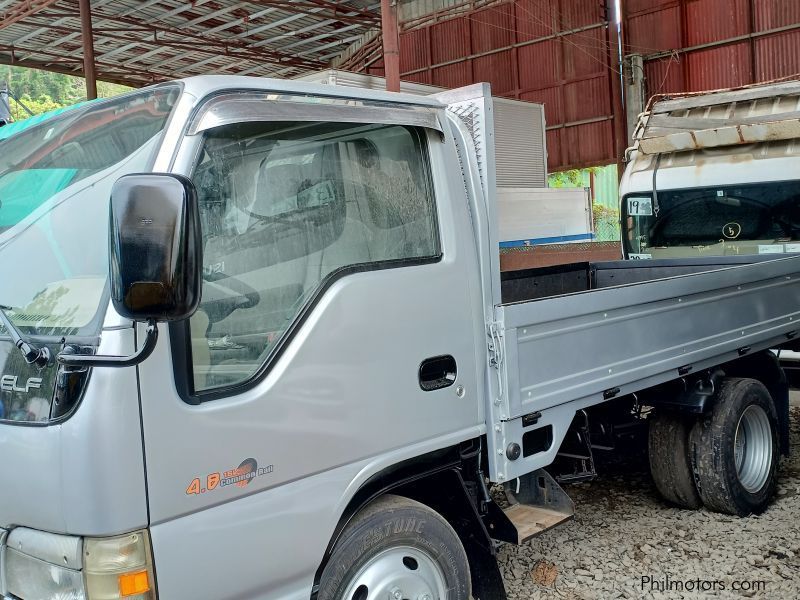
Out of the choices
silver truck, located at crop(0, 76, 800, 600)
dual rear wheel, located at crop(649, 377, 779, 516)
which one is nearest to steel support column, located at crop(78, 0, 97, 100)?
silver truck, located at crop(0, 76, 800, 600)

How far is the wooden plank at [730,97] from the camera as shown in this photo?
6613 mm

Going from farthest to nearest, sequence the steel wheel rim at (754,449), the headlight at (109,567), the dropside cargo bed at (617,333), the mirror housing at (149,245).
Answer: the steel wheel rim at (754,449) → the dropside cargo bed at (617,333) → the headlight at (109,567) → the mirror housing at (149,245)

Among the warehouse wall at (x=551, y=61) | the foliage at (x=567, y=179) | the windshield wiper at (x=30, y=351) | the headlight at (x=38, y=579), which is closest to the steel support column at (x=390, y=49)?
the warehouse wall at (x=551, y=61)

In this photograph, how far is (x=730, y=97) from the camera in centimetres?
693

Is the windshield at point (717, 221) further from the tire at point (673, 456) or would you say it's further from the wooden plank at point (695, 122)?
the tire at point (673, 456)

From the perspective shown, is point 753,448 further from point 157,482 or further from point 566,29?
point 566,29

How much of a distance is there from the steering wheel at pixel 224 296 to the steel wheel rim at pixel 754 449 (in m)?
3.37

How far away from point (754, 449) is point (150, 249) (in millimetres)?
4017

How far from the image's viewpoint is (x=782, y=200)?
6254 millimetres

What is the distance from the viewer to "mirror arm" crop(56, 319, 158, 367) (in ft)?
5.74

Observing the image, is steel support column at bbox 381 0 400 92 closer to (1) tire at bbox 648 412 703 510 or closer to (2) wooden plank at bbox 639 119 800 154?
(2) wooden plank at bbox 639 119 800 154

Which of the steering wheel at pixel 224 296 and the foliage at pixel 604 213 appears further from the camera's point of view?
the foliage at pixel 604 213

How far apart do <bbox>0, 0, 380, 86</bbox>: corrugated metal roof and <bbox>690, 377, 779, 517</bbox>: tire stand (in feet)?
43.0

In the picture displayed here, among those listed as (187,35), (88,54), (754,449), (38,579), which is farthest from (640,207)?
(187,35)
